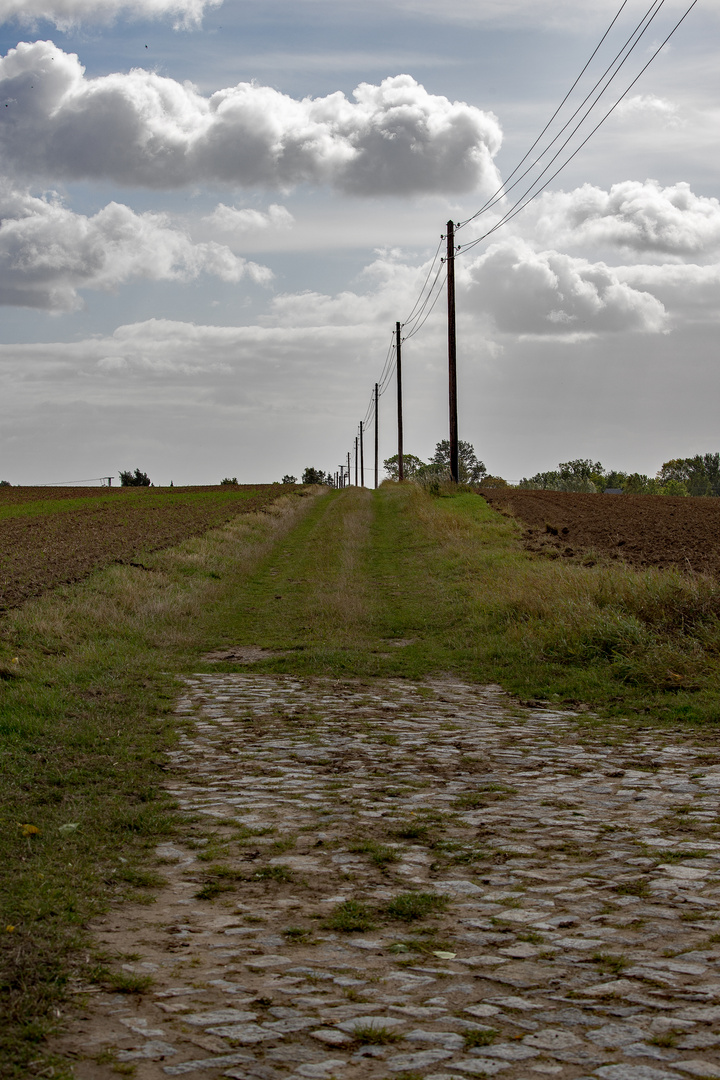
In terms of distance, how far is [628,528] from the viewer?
26328 mm

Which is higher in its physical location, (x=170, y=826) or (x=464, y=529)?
(x=464, y=529)

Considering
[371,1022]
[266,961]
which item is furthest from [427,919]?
[371,1022]

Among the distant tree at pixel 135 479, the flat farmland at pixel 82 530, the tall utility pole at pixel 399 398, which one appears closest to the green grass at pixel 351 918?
the flat farmland at pixel 82 530

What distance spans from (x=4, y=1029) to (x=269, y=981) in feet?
3.45

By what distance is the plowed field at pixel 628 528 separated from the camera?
18.9 meters

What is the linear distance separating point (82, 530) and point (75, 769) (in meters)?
27.9

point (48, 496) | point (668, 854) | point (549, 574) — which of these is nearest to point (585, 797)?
point (668, 854)

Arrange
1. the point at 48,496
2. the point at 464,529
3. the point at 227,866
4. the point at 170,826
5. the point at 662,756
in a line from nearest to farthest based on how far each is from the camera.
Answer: the point at 227,866
the point at 170,826
the point at 662,756
the point at 464,529
the point at 48,496

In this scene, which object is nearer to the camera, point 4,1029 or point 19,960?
point 4,1029

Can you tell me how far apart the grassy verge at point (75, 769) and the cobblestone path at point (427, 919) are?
21 cm

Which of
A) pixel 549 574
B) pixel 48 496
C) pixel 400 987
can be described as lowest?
pixel 400 987

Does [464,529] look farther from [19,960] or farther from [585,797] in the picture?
[19,960]

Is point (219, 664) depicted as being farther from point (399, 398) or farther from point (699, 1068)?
point (399, 398)

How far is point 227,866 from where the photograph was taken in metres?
5.14
